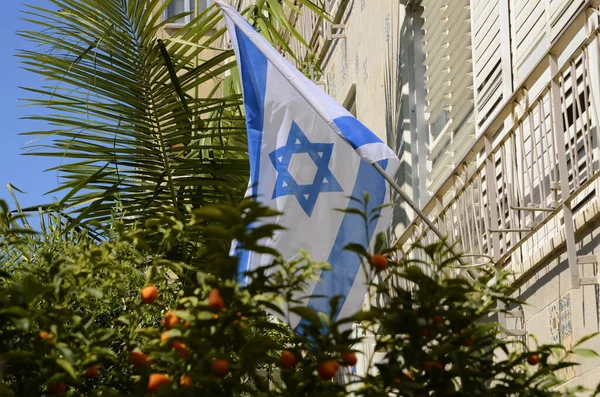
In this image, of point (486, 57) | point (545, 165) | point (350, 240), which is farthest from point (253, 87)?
point (486, 57)

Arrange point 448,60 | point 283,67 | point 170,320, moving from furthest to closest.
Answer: point 448,60 < point 283,67 < point 170,320

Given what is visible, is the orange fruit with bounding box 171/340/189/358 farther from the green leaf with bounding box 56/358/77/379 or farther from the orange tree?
the green leaf with bounding box 56/358/77/379

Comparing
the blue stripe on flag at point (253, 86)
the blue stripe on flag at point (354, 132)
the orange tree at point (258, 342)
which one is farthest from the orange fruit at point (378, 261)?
the blue stripe on flag at point (253, 86)

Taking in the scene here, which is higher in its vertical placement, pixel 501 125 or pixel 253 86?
pixel 253 86

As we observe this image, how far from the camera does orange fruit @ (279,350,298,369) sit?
3.10m

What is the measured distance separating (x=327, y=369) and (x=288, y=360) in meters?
0.19

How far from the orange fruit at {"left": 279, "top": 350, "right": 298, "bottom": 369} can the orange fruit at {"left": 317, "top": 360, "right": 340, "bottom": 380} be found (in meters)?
0.13

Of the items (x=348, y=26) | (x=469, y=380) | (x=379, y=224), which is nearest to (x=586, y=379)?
(x=379, y=224)

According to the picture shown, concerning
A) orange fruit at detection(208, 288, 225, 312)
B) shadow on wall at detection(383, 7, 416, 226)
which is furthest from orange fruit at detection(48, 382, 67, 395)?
shadow on wall at detection(383, 7, 416, 226)

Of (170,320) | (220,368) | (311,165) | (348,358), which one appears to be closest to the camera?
(220,368)

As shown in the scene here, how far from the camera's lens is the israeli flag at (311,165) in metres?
6.94

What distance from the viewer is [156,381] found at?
9.65ft

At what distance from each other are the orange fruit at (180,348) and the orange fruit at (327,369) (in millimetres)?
355

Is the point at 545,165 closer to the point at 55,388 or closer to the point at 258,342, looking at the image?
the point at 258,342
